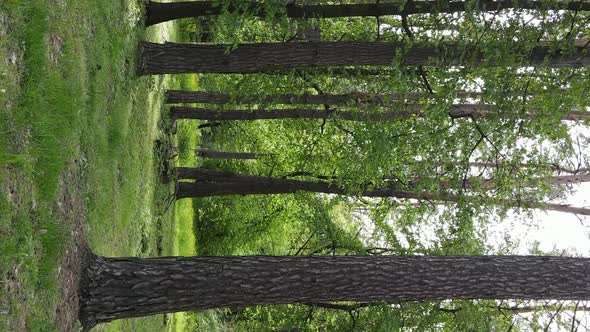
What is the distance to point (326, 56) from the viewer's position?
930 cm

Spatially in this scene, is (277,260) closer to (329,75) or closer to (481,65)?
(481,65)

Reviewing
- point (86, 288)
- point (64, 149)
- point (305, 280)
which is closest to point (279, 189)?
point (305, 280)

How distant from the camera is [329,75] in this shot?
43.0 ft

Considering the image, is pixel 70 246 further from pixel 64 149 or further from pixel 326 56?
pixel 326 56

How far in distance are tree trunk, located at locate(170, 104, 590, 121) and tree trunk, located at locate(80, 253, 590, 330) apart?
4689mm

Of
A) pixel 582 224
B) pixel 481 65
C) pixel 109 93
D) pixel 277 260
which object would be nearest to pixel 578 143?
pixel 582 224

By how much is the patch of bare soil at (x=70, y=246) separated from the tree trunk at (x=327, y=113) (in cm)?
644

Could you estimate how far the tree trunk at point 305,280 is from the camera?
704 cm

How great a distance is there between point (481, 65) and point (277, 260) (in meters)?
4.57

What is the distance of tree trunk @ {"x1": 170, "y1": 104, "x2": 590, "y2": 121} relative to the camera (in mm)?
12844

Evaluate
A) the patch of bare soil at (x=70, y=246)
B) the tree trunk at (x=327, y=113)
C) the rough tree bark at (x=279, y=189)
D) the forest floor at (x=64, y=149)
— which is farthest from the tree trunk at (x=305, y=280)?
the rough tree bark at (x=279, y=189)

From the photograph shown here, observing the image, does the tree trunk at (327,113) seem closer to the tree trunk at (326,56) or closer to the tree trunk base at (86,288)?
the tree trunk at (326,56)

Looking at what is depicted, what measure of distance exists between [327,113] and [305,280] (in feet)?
22.9

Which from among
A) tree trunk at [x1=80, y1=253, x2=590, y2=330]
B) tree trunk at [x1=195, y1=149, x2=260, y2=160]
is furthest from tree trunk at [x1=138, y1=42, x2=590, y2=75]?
tree trunk at [x1=195, y1=149, x2=260, y2=160]
